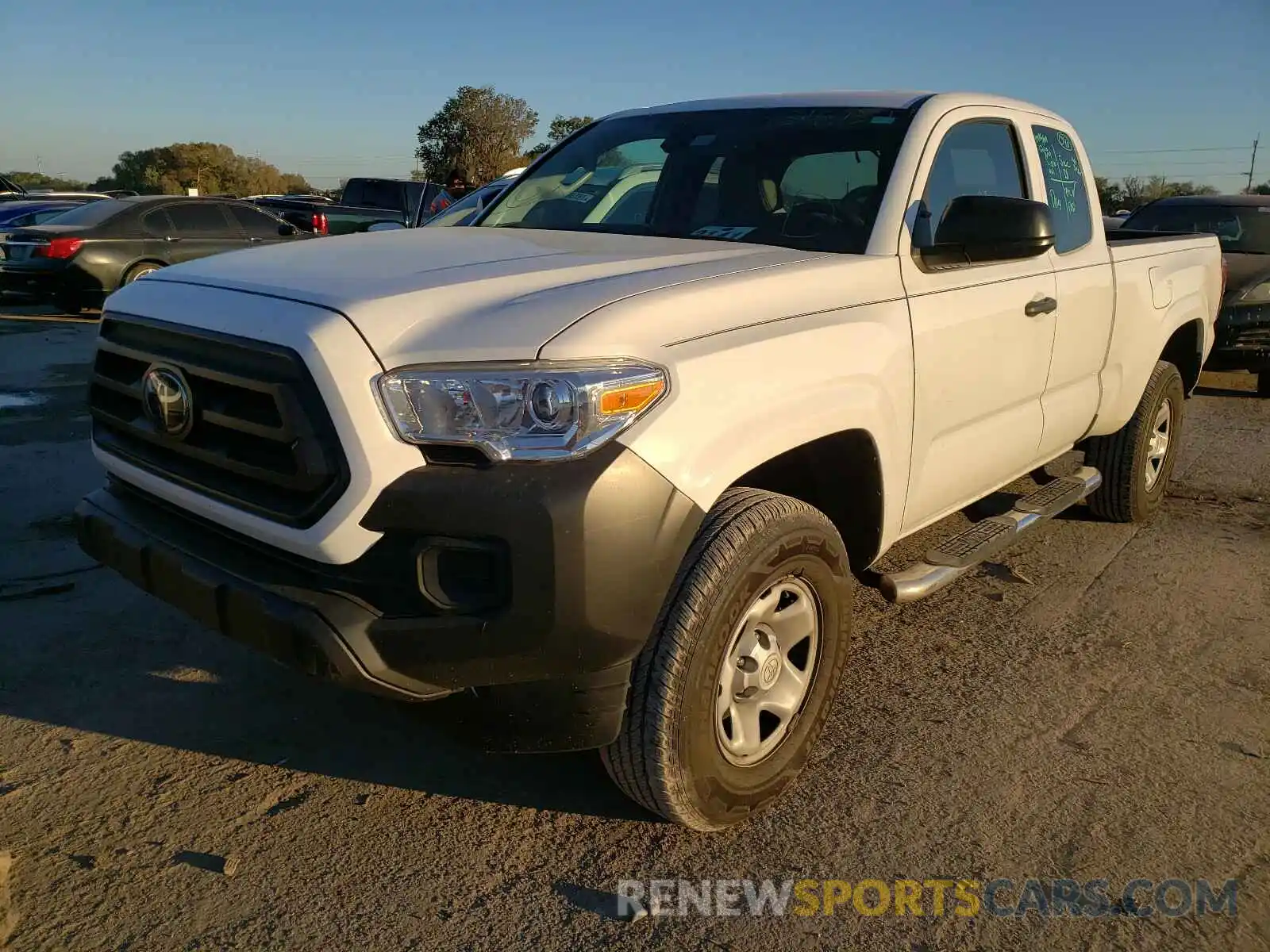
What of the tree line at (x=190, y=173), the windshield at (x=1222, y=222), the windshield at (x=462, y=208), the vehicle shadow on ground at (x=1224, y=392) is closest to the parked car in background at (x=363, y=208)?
the windshield at (x=462, y=208)

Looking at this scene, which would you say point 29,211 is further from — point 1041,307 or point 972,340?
point 972,340

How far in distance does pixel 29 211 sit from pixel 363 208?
5.69 metres

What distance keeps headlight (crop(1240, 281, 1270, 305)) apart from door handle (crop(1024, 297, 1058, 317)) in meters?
6.42

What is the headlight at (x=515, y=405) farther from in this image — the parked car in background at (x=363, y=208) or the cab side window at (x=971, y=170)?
the parked car in background at (x=363, y=208)

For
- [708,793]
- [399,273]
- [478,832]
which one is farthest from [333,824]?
[399,273]

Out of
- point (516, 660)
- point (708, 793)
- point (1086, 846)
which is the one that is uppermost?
point (516, 660)

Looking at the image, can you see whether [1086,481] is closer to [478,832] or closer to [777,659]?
[777,659]

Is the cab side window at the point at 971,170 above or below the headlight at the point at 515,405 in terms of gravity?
above

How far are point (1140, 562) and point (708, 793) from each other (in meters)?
3.15

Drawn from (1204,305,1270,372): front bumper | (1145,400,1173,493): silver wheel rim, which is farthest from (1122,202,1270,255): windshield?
(1145,400,1173,493): silver wheel rim

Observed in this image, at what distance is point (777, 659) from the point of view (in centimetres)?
272

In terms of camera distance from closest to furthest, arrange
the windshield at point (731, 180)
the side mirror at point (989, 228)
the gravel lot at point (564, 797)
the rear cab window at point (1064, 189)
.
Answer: the gravel lot at point (564, 797), the side mirror at point (989, 228), the windshield at point (731, 180), the rear cab window at point (1064, 189)

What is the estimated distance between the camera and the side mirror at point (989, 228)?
3.10m

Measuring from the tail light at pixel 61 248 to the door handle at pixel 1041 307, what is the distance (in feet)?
38.3
